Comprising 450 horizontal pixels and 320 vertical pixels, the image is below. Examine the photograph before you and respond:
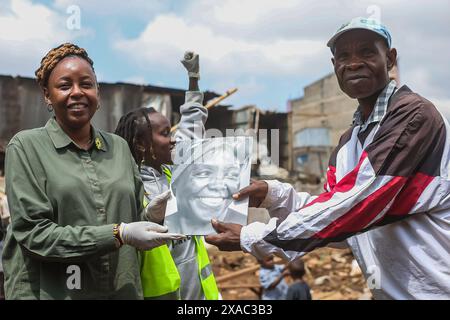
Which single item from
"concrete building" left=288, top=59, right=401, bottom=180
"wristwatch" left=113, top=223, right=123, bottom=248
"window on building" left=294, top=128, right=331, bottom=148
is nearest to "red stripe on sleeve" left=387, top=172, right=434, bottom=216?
"wristwatch" left=113, top=223, right=123, bottom=248

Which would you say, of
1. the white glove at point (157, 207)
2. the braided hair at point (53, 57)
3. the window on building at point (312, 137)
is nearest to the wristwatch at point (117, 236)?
the white glove at point (157, 207)

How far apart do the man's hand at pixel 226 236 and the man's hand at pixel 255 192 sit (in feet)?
0.44

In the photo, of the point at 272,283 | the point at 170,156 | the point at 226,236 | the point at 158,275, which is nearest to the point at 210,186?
the point at 226,236

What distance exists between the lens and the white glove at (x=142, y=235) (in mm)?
2174

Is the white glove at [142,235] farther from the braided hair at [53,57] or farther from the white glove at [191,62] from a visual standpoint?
the white glove at [191,62]

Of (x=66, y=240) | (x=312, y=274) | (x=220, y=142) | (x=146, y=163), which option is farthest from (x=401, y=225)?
(x=312, y=274)

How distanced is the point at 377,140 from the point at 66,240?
4.44 ft

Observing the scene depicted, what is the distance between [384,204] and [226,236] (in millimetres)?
699

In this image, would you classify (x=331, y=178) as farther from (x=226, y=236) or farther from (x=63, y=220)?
(x=63, y=220)

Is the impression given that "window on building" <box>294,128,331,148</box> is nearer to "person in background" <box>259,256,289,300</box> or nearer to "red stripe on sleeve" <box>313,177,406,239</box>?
"person in background" <box>259,256,289,300</box>

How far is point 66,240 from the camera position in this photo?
6.90 ft

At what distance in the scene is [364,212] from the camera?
7.45ft

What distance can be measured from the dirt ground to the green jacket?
6771 mm

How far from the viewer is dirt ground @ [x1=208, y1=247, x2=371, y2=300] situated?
10.1m
